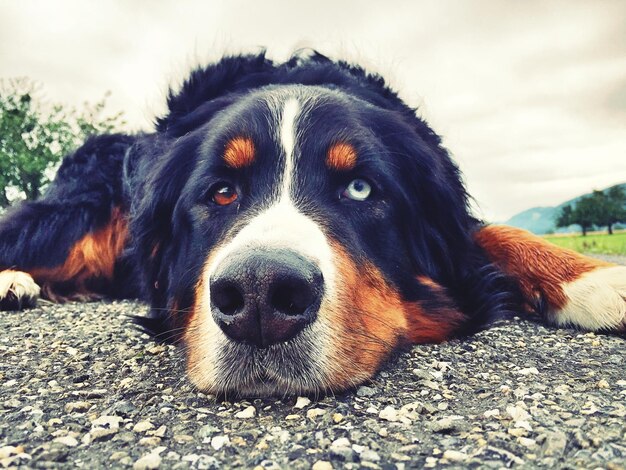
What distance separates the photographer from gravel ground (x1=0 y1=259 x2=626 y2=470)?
1.62m

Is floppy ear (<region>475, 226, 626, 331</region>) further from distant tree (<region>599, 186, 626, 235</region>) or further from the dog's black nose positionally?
distant tree (<region>599, 186, 626, 235</region>)

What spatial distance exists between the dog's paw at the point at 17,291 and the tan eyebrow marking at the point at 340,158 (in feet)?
10.1

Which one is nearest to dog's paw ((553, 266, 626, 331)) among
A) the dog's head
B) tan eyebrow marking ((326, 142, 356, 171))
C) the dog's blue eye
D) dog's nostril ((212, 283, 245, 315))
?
the dog's head

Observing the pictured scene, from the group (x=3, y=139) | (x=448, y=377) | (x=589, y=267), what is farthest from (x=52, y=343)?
(x=3, y=139)

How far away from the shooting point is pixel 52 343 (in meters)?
3.12

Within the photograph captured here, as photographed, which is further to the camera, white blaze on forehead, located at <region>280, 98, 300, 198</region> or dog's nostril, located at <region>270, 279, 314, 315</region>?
white blaze on forehead, located at <region>280, 98, 300, 198</region>

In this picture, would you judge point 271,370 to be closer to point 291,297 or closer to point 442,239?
point 291,297

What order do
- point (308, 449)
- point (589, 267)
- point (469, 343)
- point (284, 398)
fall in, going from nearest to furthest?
point (308, 449), point (284, 398), point (469, 343), point (589, 267)

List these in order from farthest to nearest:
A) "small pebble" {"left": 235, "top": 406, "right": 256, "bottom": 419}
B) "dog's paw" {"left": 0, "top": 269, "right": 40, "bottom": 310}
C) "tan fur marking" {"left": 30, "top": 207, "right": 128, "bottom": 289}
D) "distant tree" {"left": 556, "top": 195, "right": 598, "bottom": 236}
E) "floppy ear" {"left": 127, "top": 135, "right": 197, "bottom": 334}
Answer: "distant tree" {"left": 556, "top": 195, "right": 598, "bottom": 236} → "tan fur marking" {"left": 30, "top": 207, "right": 128, "bottom": 289} → "dog's paw" {"left": 0, "top": 269, "right": 40, "bottom": 310} → "floppy ear" {"left": 127, "top": 135, "right": 197, "bottom": 334} → "small pebble" {"left": 235, "top": 406, "right": 256, "bottom": 419}

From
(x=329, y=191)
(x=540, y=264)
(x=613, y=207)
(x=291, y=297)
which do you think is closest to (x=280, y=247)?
(x=291, y=297)

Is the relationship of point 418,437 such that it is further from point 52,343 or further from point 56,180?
point 56,180

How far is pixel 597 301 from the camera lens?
313 centimetres

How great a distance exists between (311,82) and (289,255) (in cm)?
215

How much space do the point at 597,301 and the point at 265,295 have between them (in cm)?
222
